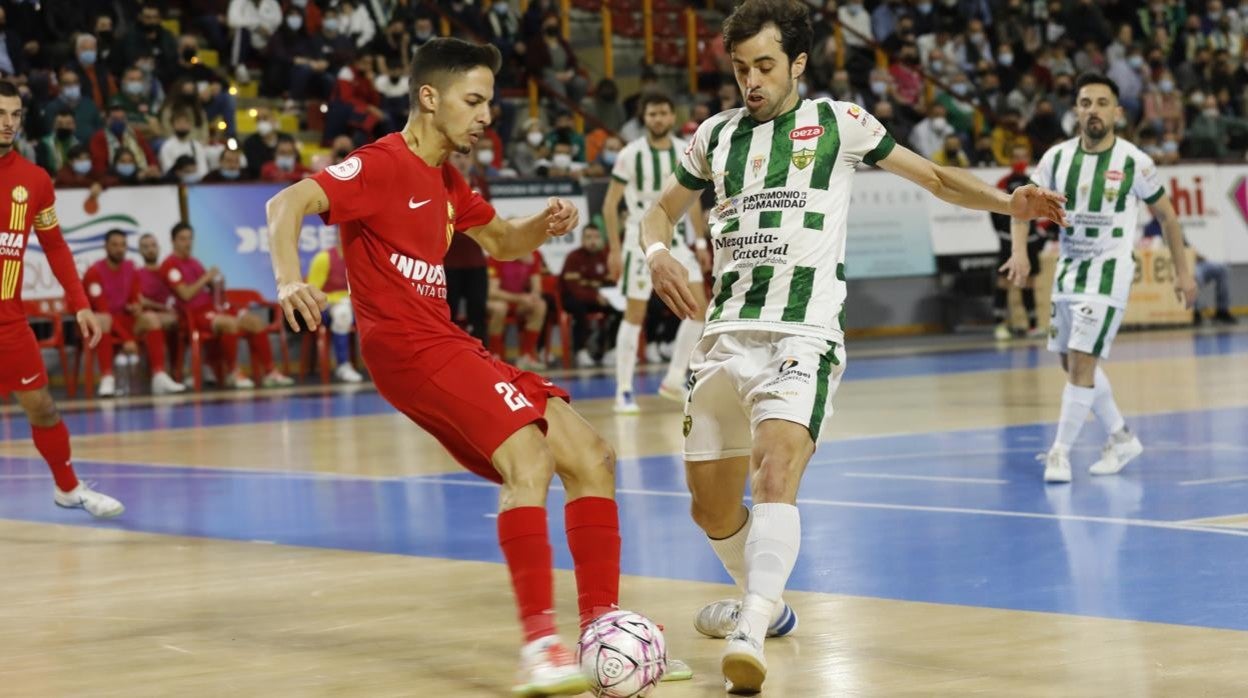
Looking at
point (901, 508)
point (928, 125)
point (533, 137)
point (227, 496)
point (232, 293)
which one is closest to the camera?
point (901, 508)

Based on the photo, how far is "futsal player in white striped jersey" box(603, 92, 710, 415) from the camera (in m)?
14.3

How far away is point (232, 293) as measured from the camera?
19453mm

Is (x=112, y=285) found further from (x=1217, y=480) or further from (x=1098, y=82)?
(x=1217, y=480)

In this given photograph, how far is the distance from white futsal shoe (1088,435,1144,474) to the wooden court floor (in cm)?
15

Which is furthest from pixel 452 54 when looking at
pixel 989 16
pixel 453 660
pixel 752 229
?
pixel 989 16

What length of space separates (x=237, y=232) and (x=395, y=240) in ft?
47.3

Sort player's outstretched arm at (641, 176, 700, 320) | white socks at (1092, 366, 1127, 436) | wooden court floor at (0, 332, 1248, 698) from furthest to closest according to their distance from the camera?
white socks at (1092, 366, 1127, 436) → player's outstretched arm at (641, 176, 700, 320) → wooden court floor at (0, 332, 1248, 698)

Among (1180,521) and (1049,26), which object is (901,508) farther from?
(1049,26)

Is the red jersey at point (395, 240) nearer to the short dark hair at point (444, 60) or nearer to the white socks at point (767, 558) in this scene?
the short dark hair at point (444, 60)

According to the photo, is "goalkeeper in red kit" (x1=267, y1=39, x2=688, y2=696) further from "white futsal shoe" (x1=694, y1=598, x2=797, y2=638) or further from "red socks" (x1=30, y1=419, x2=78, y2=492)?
"red socks" (x1=30, y1=419, x2=78, y2=492)

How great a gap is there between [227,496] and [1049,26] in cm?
2310

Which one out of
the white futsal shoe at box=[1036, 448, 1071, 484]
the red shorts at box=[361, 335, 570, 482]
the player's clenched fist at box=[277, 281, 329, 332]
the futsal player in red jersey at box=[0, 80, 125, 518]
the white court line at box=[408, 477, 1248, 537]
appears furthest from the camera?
the white futsal shoe at box=[1036, 448, 1071, 484]

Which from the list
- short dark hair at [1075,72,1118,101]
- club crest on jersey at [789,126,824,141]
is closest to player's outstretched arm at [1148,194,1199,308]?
short dark hair at [1075,72,1118,101]

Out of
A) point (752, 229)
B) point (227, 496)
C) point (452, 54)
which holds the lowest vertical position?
point (227, 496)
